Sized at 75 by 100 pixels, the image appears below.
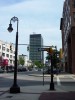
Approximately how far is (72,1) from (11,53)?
113 metres

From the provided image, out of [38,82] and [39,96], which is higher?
[38,82]

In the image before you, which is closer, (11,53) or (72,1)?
(72,1)

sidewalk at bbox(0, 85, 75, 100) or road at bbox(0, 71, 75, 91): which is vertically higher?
road at bbox(0, 71, 75, 91)

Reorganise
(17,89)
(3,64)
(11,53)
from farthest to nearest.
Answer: (11,53) → (3,64) → (17,89)

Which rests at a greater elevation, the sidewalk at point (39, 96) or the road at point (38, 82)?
the road at point (38, 82)

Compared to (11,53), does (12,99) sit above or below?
below

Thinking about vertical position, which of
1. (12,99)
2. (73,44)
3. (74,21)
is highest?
(74,21)

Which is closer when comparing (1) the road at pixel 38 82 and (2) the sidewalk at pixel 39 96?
(2) the sidewalk at pixel 39 96

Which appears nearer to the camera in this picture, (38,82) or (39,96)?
(39,96)

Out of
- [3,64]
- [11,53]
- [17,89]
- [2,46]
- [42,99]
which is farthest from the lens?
[11,53]

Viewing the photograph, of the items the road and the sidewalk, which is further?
the road

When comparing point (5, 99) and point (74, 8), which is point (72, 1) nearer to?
point (74, 8)

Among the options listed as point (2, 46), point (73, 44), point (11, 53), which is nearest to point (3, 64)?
point (2, 46)

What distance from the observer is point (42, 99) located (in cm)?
2058
